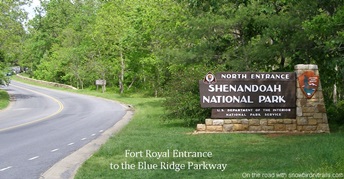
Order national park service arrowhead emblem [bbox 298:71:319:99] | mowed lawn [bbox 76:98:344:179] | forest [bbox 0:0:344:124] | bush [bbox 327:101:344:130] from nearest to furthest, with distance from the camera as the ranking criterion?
1. mowed lawn [bbox 76:98:344:179]
2. national park service arrowhead emblem [bbox 298:71:319:99]
3. forest [bbox 0:0:344:124]
4. bush [bbox 327:101:344:130]

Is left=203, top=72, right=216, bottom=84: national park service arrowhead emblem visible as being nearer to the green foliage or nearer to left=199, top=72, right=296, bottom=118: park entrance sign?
left=199, top=72, right=296, bottom=118: park entrance sign

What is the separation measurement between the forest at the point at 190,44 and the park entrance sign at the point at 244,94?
1.53 m

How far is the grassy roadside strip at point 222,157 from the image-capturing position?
349 inches

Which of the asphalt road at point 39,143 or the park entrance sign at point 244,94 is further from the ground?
the park entrance sign at point 244,94

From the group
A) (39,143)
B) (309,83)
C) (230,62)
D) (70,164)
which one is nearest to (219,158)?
(70,164)

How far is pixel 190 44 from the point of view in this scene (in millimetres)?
31000

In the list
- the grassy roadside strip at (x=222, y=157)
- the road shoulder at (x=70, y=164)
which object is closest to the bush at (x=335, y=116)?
the grassy roadside strip at (x=222, y=157)

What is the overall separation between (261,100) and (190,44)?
48.5ft

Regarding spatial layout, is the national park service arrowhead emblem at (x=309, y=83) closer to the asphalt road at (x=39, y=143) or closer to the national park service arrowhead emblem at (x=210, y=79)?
the national park service arrowhead emblem at (x=210, y=79)

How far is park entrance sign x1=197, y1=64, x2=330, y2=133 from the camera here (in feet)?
53.5

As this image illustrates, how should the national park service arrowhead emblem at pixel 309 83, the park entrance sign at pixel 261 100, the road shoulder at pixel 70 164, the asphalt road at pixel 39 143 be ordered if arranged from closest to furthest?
the road shoulder at pixel 70 164 → the asphalt road at pixel 39 143 → the national park service arrowhead emblem at pixel 309 83 → the park entrance sign at pixel 261 100

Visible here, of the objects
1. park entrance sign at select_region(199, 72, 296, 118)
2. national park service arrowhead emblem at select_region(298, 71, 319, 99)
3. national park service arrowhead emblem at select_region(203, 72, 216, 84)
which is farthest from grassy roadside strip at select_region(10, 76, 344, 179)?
national park service arrowhead emblem at select_region(203, 72, 216, 84)

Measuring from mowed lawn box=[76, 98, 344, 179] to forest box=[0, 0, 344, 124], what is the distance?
3.69m

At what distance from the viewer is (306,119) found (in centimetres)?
1622
